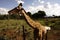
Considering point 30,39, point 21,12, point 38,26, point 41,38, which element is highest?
point 21,12

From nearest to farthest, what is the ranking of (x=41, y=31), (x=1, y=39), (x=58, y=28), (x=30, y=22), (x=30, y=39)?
1. (x=30, y=22)
2. (x=41, y=31)
3. (x=1, y=39)
4. (x=30, y=39)
5. (x=58, y=28)

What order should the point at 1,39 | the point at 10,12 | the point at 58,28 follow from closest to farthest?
the point at 10,12
the point at 1,39
the point at 58,28

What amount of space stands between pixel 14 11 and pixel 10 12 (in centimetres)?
16

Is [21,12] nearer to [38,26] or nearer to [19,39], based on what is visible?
[38,26]

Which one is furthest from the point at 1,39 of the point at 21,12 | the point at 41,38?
the point at 21,12

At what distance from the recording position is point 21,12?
634 centimetres

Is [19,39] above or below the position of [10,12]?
below

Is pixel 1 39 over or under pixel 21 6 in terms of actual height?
under

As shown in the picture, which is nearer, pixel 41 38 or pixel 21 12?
pixel 21 12

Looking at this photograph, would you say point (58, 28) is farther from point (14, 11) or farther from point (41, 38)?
point (14, 11)

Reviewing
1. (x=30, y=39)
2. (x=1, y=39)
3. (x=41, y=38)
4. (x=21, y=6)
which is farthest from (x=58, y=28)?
(x=21, y=6)

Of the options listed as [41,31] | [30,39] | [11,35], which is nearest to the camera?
[41,31]

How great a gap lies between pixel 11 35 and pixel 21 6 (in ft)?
32.8

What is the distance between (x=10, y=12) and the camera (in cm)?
611
